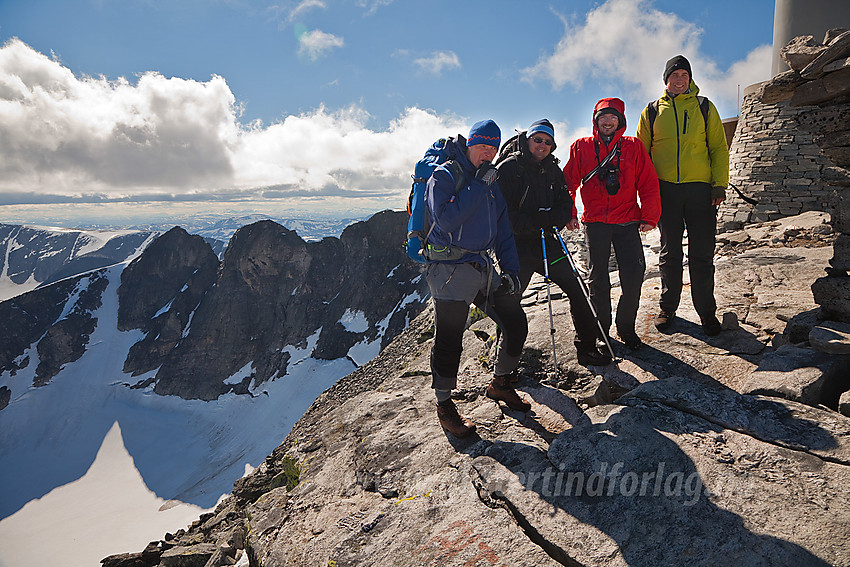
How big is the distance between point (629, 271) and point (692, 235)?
4.05 feet

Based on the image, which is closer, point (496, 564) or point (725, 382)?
point (496, 564)

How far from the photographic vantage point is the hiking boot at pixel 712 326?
267 inches

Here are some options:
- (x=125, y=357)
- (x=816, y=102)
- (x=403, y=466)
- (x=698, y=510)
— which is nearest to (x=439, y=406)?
(x=403, y=466)

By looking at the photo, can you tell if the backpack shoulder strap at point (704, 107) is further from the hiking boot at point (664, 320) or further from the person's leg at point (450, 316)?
the person's leg at point (450, 316)

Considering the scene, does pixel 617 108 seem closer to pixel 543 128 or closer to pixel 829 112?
pixel 543 128

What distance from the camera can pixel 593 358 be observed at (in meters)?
6.36

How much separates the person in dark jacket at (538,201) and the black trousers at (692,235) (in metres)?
1.86

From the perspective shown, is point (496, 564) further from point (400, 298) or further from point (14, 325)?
point (14, 325)

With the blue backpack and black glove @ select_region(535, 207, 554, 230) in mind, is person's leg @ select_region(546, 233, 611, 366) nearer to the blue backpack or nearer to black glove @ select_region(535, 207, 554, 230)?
black glove @ select_region(535, 207, 554, 230)

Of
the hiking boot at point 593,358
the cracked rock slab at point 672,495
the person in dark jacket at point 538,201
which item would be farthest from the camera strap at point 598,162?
the cracked rock slab at point 672,495

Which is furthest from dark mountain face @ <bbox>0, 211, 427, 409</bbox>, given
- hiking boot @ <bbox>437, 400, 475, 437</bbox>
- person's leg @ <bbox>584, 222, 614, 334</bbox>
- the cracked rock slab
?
the cracked rock slab

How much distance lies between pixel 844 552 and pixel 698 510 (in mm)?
776

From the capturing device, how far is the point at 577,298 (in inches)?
234

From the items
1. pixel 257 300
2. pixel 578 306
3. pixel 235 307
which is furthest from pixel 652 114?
pixel 235 307
